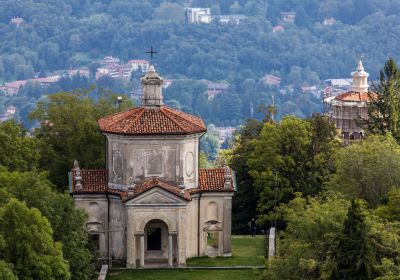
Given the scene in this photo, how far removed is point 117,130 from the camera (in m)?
67.2

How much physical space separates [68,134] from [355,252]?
106ft

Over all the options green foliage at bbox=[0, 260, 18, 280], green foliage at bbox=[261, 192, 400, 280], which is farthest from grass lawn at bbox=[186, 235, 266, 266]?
green foliage at bbox=[0, 260, 18, 280]

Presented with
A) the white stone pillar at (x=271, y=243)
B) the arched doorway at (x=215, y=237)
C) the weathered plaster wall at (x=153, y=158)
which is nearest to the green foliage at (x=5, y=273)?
the weathered plaster wall at (x=153, y=158)

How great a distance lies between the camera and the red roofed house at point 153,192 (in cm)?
6594

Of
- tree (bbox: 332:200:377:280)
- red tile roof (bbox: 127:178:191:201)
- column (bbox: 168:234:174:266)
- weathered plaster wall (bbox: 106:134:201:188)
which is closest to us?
tree (bbox: 332:200:377:280)

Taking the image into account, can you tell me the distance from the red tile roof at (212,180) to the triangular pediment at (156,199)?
9.37 feet

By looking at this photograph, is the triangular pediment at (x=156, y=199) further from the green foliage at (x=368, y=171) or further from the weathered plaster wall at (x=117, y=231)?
the green foliage at (x=368, y=171)

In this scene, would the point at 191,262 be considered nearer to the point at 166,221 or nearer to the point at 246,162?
the point at 166,221

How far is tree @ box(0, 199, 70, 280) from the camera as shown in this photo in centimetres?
5394

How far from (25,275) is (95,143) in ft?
85.4

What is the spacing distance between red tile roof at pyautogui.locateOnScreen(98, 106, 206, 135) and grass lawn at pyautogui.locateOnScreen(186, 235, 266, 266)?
6.40 metres

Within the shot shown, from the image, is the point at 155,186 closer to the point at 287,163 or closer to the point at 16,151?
the point at 16,151

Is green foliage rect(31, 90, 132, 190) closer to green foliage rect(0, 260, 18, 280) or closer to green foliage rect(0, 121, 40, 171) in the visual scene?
green foliage rect(0, 121, 40, 171)

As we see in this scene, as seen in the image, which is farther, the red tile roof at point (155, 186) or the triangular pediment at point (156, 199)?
the triangular pediment at point (156, 199)
